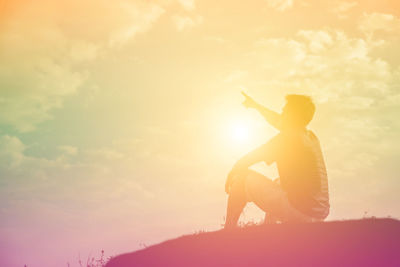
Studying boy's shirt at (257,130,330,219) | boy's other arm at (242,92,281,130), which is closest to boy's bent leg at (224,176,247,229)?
boy's shirt at (257,130,330,219)

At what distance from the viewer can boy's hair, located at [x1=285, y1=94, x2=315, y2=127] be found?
895 centimetres

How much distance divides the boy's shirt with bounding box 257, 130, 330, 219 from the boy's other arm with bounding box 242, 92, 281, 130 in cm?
56

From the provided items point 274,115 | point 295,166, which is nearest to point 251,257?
point 295,166

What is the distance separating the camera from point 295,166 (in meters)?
8.84

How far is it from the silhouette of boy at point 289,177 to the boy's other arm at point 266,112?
0.51 metres

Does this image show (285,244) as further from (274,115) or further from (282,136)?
(274,115)

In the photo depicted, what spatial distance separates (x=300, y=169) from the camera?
8.81 metres

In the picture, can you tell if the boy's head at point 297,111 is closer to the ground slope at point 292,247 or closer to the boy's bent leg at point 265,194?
the boy's bent leg at point 265,194

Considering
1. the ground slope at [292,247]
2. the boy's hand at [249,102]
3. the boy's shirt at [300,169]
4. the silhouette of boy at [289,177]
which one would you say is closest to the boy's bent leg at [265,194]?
the silhouette of boy at [289,177]

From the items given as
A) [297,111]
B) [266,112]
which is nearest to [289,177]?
[297,111]

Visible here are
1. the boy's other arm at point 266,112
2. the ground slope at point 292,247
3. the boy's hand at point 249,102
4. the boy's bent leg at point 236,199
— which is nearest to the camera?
the ground slope at point 292,247

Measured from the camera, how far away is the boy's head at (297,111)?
8.96 meters

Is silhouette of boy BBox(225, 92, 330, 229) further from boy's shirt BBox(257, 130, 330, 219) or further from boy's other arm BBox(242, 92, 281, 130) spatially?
boy's other arm BBox(242, 92, 281, 130)

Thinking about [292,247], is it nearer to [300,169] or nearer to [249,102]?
[300,169]
